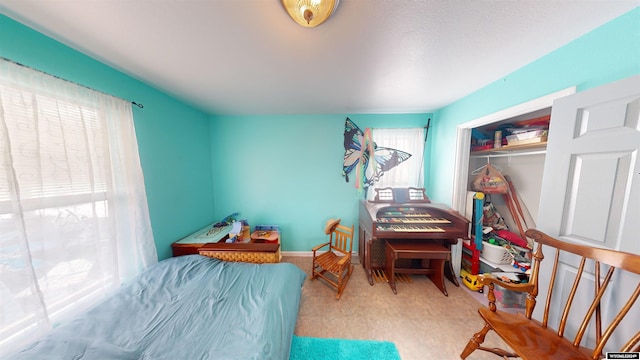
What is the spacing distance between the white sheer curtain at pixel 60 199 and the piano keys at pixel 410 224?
96.7 inches

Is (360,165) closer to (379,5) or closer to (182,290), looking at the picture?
(379,5)

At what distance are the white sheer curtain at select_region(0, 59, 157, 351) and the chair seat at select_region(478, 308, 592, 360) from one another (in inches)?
113

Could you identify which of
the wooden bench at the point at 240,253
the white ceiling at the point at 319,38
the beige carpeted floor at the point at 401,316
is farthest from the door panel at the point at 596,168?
the wooden bench at the point at 240,253

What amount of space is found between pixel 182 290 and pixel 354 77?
8.04 ft

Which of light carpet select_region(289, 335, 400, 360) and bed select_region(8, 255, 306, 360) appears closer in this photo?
bed select_region(8, 255, 306, 360)

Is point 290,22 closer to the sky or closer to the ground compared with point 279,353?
closer to the sky

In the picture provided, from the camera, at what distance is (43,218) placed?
1074 mm

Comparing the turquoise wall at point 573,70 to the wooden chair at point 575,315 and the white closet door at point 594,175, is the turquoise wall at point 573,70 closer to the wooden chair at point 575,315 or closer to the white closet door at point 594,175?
the white closet door at point 594,175

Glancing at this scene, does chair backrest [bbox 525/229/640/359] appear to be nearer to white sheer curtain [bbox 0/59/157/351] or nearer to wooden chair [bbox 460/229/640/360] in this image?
wooden chair [bbox 460/229/640/360]

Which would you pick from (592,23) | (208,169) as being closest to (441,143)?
(592,23)

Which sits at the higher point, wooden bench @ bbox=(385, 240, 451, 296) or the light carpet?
wooden bench @ bbox=(385, 240, 451, 296)

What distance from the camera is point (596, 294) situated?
0.92m

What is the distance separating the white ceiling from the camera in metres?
0.90

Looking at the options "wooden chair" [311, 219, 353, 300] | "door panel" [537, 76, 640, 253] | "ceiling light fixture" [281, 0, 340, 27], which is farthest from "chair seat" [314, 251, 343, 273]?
"ceiling light fixture" [281, 0, 340, 27]
